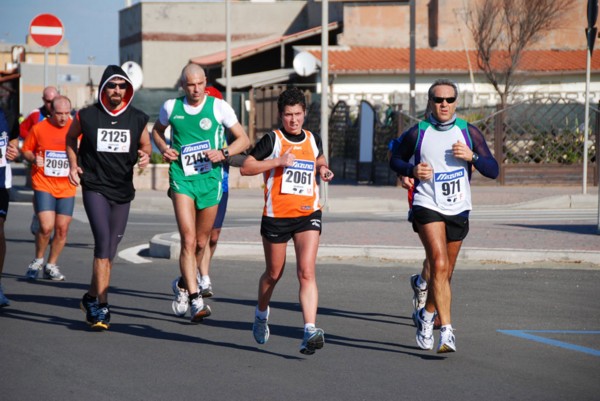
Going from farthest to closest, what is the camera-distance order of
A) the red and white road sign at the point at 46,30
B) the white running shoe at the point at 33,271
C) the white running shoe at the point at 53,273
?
the red and white road sign at the point at 46,30, the white running shoe at the point at 33,271, the white running shoe at the point at 53,273

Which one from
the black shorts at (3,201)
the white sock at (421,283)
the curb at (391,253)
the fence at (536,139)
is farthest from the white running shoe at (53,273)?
the fence at (536,139)

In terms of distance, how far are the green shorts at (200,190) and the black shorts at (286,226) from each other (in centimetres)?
159

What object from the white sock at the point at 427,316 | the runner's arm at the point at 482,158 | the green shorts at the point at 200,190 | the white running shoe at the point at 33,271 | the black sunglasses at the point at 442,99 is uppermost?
the black sunglasses at the point at 442,99

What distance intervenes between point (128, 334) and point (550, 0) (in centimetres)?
3146

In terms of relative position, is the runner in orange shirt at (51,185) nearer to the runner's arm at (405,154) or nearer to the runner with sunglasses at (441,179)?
the runner's arm at (405,154)

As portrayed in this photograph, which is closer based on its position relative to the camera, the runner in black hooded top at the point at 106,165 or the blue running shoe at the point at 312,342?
the blue running shoe at the point at 312,342

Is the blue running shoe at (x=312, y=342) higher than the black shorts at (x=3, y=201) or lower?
lower

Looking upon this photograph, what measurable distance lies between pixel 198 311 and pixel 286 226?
1628mm

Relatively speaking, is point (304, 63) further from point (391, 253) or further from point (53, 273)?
point (53, 273)

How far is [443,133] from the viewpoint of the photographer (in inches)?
323

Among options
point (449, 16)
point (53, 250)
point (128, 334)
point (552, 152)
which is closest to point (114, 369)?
point (128, 334)

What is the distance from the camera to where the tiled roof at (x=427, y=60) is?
44625 millimetres

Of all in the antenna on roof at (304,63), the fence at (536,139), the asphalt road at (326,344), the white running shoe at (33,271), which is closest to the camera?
the asphalt road at (326,344)

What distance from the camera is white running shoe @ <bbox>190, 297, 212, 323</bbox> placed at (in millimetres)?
9336
